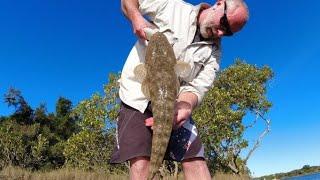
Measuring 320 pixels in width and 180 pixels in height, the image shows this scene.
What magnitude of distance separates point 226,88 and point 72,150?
47.2ft

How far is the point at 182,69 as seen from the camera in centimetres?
393

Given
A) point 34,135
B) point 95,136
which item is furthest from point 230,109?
point 34,135

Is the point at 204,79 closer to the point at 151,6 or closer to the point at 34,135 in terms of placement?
the point at 151,6

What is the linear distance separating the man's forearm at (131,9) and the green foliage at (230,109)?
1129 inches

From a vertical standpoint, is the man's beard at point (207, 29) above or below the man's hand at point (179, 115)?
above

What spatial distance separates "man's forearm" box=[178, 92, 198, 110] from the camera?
4.18 meters

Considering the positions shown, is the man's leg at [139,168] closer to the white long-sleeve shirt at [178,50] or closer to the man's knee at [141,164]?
the man's knee at [141,164]

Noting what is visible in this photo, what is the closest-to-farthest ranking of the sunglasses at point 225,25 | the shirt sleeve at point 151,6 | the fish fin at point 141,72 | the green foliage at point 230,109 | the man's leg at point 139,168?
1. the fish fin at point 141,72
2. the man's leg at point 139,168
3. the sunglasses at point 225,25
4. the shirt sleeve at point 151,6
5. the green foliage at point 230,109

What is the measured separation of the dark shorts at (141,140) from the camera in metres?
4.16

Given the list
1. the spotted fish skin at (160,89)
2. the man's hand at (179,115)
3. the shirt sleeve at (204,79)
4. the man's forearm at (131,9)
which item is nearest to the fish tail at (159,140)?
the spotted fish skin at (160,89)

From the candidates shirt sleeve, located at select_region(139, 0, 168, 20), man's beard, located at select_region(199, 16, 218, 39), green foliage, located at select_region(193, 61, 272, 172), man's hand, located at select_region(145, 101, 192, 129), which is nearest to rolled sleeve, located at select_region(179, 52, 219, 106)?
man's beard, located at select_region(199, 16, 218, 39)

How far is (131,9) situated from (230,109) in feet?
105

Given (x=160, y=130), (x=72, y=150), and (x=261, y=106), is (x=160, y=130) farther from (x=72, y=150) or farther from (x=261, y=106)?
(x=261, y=106)

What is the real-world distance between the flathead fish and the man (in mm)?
287
